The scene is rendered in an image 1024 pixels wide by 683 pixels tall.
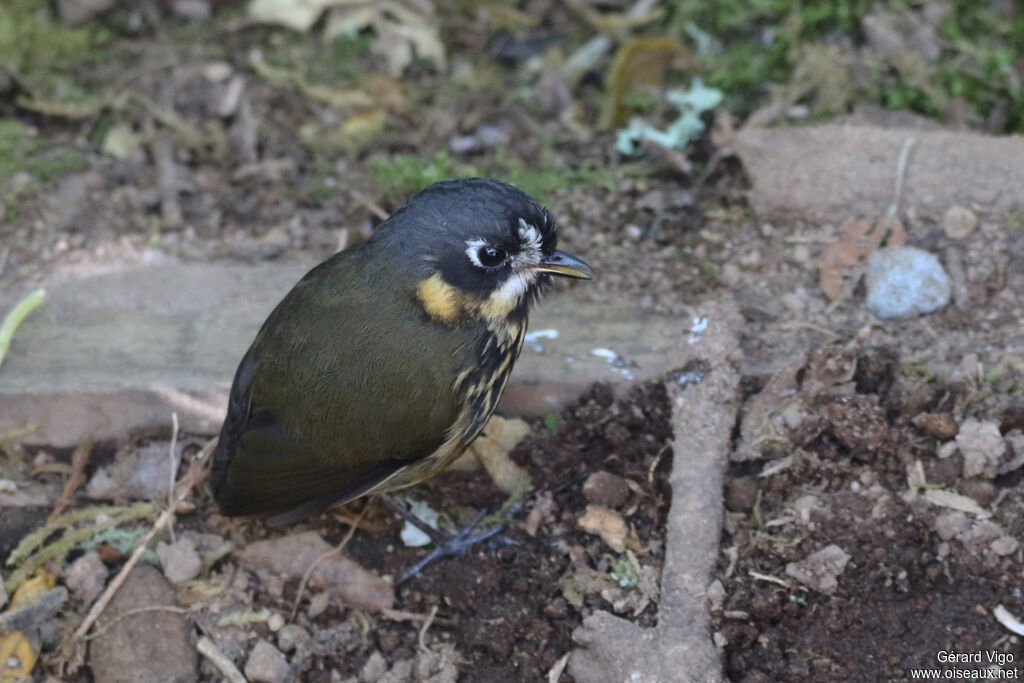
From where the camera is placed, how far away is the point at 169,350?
4152mm

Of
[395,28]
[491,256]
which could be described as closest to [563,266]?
[491,256]

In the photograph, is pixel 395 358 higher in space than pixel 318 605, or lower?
higher

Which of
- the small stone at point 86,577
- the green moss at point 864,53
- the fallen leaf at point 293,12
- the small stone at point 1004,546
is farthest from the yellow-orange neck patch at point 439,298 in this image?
the fallen leaf at point 293,12

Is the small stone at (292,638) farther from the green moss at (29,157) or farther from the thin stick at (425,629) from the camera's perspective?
the green moss at (29,157)

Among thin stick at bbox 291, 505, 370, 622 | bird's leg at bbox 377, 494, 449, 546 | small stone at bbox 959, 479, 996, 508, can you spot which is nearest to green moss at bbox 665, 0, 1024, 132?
small stone at bbox 959, 479, 996, 508

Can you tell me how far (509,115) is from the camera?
17.4 feet

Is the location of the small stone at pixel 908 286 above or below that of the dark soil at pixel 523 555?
above

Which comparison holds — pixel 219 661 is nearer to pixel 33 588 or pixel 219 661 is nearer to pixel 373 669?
pixel 373 669

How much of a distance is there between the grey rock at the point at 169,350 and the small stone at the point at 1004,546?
123 cm

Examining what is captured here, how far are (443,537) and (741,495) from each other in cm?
99

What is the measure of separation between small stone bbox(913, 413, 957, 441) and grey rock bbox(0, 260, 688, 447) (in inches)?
35.0

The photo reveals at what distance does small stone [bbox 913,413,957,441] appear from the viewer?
338cm

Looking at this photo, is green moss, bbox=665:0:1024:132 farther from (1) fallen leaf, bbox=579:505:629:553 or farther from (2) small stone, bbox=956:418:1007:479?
(1) fallen leaf, bbox=579:505:629:553

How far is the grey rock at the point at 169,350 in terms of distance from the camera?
394 cm
